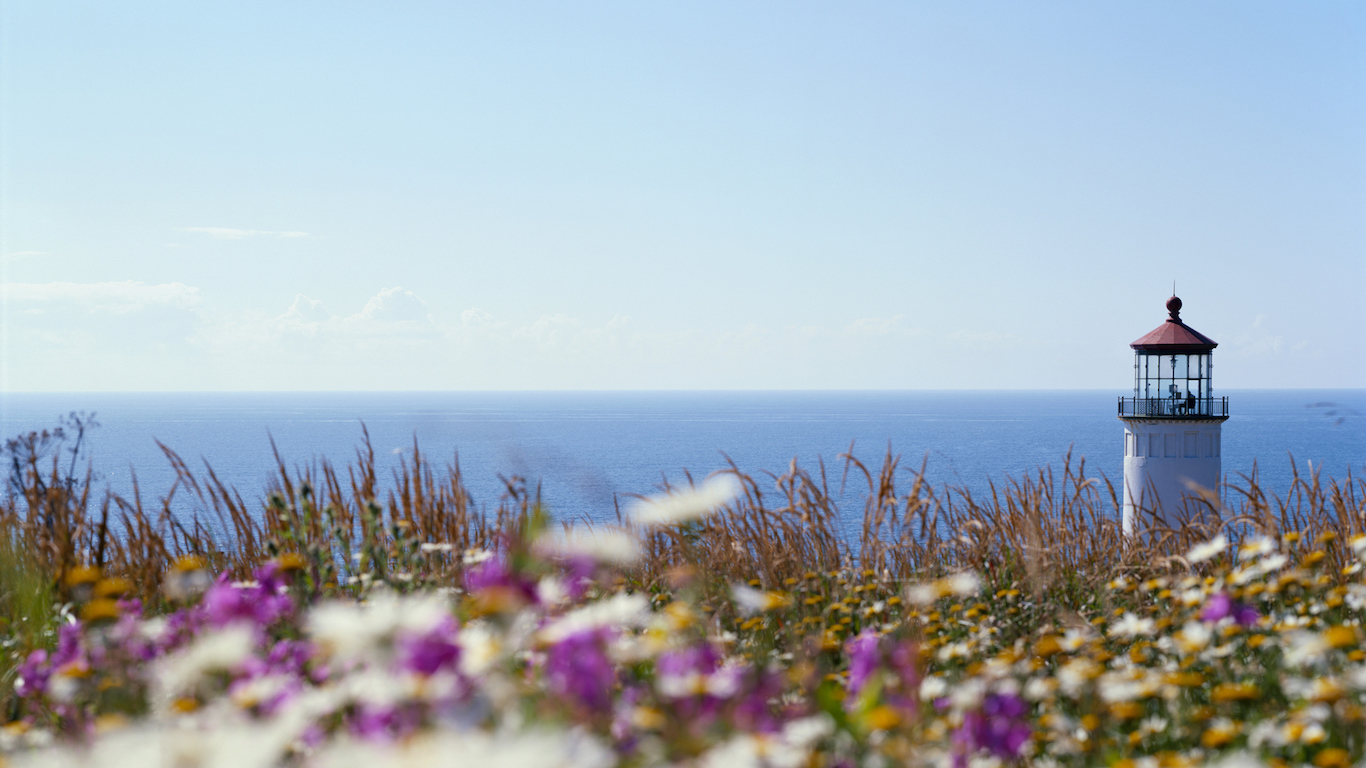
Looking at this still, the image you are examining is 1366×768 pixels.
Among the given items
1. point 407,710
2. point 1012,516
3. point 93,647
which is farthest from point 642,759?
point 1012,516

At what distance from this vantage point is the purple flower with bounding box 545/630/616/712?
147 centimetres

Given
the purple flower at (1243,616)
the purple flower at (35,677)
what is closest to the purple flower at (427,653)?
the purple flower at (35,677)

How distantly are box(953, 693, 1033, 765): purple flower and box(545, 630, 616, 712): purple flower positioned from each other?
2.35 feet

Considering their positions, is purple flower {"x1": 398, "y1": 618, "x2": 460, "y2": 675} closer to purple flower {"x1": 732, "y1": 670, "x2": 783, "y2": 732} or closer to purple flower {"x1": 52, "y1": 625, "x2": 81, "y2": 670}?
purple flower {"x1": 732, "y1": 670, "x2": 783, "y2": 732}

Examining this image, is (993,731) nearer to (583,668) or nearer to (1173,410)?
(583,668)

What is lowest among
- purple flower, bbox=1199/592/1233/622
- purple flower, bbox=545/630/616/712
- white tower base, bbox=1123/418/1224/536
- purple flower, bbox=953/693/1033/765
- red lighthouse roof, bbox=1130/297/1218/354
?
white tower base, bbox=1123/418/1224/536

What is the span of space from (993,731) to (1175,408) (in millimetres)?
15490

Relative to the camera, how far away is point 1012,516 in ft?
15.8

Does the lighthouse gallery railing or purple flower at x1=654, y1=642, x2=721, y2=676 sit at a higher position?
the lighthouse gallery railing

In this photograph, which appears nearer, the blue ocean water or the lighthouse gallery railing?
the lighthouse gallery railing

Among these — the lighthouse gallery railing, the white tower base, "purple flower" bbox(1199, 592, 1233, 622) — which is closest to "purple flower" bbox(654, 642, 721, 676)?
"purple flower" bbox(1199, 592, 1233, 622)

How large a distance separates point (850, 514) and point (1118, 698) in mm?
34882

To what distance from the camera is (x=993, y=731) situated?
5.91 feet

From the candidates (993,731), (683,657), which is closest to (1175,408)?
(993,731)
